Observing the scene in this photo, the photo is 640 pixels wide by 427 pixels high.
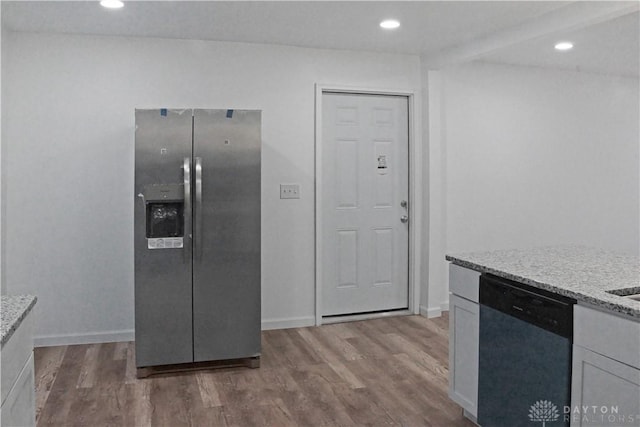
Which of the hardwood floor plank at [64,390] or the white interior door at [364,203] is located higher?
the white interior door at [364,203]

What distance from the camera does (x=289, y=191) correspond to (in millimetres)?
4543

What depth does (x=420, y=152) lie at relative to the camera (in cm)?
490

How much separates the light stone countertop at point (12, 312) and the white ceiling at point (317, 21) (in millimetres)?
2110

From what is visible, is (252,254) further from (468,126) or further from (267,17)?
(468,126)

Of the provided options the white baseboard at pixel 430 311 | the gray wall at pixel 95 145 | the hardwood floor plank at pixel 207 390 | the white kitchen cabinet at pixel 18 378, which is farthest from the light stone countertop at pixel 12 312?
the white baseboard at pixel 430 311

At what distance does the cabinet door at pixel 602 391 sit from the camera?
1.80 meters

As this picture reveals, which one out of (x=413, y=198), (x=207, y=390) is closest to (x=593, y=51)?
(x=413, y=198)

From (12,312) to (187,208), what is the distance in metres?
1.73

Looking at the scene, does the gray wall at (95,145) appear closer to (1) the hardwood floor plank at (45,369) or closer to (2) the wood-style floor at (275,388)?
(1) the hardwood floor plank at (45,369)

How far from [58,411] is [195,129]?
1.83 m

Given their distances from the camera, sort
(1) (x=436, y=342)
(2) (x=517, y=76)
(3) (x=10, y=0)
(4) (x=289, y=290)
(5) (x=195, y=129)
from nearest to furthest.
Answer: (3) (x=10, y=0)
(5) (x=195, y=129)
(1) (x=436, y=342)
(4) (x=289, y=290)
(2) (x=517, y=76)

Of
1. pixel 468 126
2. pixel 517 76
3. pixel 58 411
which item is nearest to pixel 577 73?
pixel 517 76

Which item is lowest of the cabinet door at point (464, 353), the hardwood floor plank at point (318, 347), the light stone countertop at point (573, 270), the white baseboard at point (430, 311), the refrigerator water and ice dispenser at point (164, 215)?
the hardwood floor plank at point (318, 347)

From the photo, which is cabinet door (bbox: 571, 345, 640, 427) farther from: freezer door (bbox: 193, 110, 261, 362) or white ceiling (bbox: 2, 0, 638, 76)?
white ceiling (bbox: 2, 0, 638, 76)
